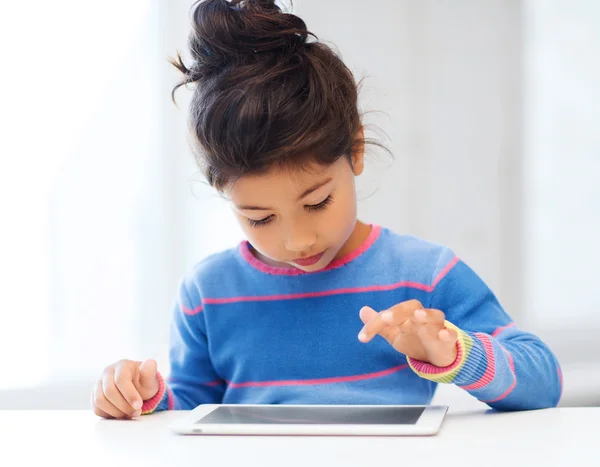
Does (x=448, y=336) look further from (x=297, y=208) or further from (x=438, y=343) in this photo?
(x=297, y=208)

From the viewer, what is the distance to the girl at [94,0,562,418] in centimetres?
85

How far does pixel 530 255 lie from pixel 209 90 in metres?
1.25

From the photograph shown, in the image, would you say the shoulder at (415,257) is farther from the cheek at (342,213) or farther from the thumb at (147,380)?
the thumb at (147,380)

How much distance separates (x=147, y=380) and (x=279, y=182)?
27 cm

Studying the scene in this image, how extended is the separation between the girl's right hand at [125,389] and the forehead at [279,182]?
0.23 meters

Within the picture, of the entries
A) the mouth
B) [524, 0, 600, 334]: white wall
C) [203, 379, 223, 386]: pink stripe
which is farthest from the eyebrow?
[524, 0, 600, 334]: white wall

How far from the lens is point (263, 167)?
899 mm

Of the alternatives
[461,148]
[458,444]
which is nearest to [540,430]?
[458,444]

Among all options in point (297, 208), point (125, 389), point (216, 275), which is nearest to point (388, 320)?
point (297, 208)

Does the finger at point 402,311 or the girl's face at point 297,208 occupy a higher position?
the girl's face at point 297,208

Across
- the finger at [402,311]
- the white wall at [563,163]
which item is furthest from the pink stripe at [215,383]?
the white wall at [563,163]

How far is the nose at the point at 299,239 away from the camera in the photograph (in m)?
0.92

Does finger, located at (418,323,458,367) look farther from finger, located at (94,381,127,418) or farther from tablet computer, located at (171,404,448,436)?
finger, located at (94,381,127,418)

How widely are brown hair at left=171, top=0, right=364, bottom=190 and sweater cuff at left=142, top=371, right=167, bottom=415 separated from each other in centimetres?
24
